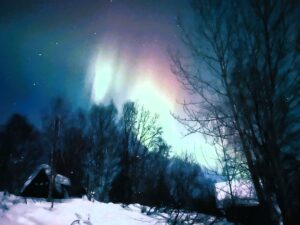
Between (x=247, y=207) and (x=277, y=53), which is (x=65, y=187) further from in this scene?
(x=277, y=53)

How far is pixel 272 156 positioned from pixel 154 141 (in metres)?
27.2

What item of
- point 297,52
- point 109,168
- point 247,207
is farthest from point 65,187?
point 297,52

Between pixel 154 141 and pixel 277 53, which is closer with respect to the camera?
pixel 277 53

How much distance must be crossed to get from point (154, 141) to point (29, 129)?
17459 millimetres

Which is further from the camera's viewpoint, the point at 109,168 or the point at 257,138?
the point at 109,168

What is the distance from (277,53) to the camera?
19.6 ft

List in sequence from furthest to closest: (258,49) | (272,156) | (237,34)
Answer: (237,34) < (258,49) < (272,156)

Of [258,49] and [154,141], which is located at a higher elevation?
[154,141]

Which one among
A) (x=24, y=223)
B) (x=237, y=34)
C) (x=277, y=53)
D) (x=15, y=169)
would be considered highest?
(x=15, y=169)

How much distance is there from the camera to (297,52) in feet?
19.5

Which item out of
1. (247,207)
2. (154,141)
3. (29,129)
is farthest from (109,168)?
(247,207)

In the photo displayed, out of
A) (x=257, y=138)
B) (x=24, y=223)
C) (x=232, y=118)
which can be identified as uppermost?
(x=232, y=118)

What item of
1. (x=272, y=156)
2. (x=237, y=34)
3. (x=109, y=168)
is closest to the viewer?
(x=272, y=156)

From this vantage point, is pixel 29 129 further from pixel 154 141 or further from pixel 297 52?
pixel 297 52
